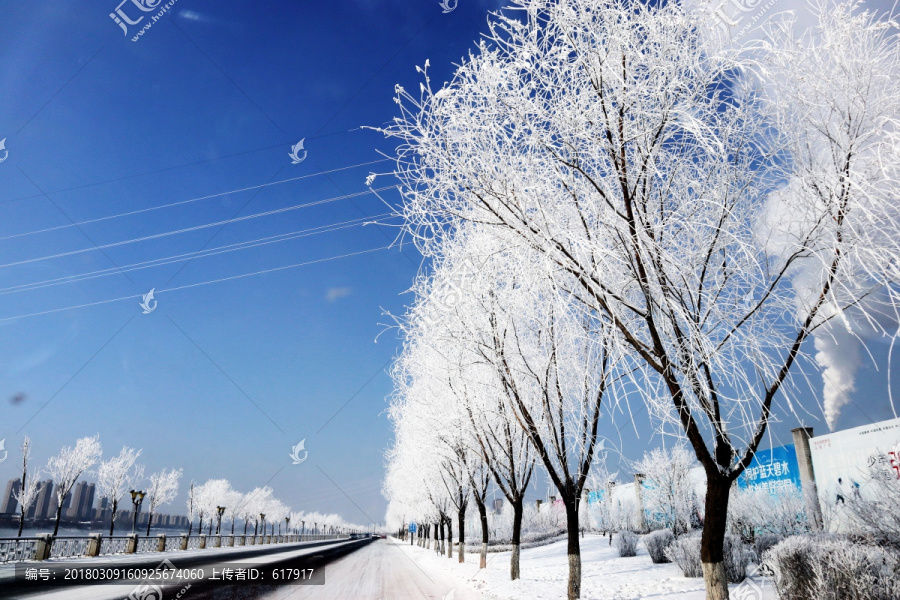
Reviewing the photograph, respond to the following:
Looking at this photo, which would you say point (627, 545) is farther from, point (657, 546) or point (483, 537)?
point (483, 537)

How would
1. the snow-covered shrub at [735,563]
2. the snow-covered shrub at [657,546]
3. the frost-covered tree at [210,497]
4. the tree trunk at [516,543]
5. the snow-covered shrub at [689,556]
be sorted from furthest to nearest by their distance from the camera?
the frost-covered tree at [210,497] → the snow-covered shrub at [657,546] → the tree trunk at [516,543] → the snow-covered shrub at [689,556] → the snow-covered shrub at [735,563]

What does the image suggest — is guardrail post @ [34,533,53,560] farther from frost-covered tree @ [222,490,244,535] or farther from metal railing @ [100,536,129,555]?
frost-covered tree @ [222,490,244,535]

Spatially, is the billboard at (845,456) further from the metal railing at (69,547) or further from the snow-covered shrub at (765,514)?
the metal railing at (69,547)

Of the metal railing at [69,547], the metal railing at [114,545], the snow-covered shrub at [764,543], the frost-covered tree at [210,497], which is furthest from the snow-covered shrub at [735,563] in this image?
the frost-covered tree at [210,497]

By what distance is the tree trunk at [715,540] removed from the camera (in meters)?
5.67

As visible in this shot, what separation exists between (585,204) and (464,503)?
21.9 m

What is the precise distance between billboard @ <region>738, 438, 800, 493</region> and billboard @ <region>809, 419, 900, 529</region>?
39.3 inches

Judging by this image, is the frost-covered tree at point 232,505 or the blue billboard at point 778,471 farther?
the frost-covered tree at point 232,505

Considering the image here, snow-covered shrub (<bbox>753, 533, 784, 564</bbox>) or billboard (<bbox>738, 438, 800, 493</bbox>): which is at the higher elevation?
billboard (<bbox>738, 438, 800, 493</bbox>)

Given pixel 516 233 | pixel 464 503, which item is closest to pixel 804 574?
pixel 516 233

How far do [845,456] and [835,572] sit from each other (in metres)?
18.2

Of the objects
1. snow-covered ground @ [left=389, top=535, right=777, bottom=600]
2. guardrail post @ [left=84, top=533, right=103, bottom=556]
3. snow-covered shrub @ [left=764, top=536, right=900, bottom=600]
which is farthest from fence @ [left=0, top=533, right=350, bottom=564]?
snow-covered shrub @ [left=764, top=536, right=900, bottom=600]

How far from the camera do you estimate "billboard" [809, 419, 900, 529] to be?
17.8 meters

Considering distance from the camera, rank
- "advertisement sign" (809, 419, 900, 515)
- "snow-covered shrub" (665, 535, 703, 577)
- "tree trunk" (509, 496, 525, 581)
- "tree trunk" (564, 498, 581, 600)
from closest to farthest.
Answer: "tree trunk" (564, 498, 581, 600) → "snow-covered shrub" (665, 535, 703, 577) → "tree trunk" (509, 496, 525, 581) → "advertisement sign" (809, 419, 900, 515)
